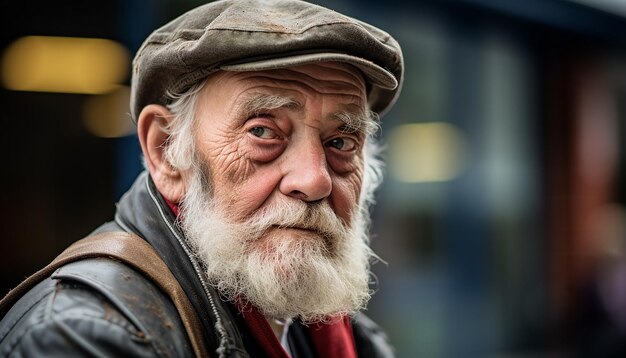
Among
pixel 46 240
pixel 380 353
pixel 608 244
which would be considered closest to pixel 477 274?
pixel 608 244

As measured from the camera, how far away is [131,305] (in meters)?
1.36

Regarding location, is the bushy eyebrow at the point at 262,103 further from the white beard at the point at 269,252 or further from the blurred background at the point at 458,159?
the blurred background at the point at 458,159

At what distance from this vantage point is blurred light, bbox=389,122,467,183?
6410 mm

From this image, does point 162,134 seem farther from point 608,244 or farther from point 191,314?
point 608,244

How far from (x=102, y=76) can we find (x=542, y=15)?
4821 mm

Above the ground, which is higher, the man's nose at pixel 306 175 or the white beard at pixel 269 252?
the man's nose at pixel 306 175

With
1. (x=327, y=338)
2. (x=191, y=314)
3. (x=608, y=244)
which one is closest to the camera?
(x=191, y=314)

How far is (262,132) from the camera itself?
174 cm

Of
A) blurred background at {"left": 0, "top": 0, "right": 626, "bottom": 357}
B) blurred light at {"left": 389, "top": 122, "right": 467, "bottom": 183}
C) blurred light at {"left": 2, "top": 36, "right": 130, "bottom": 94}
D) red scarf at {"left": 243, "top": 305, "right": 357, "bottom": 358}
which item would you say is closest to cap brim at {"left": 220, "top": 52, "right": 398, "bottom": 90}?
red scarf at {"left": 243, "top": 305, "right": 357, "bottom": 358}

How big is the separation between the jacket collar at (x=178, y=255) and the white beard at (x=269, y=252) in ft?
0.17

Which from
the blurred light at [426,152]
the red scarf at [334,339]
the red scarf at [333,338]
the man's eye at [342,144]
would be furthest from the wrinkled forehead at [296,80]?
the blurred light at [426,152]

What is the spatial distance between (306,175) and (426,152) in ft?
16.7

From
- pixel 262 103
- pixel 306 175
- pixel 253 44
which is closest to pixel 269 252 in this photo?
pixel 306 175

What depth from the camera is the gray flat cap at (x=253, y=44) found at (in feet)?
5.26
